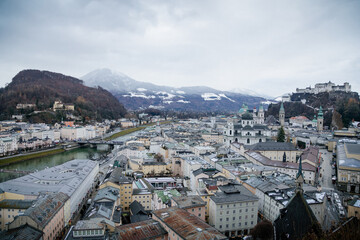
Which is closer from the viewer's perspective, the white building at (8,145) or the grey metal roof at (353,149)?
the grey metal roof at (353,149)

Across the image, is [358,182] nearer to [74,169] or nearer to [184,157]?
[184,157]

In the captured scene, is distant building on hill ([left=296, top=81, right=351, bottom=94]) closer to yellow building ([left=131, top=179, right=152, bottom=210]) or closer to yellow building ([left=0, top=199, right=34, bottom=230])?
yellow building ([left=131, top=179, right=152, bottom=210])

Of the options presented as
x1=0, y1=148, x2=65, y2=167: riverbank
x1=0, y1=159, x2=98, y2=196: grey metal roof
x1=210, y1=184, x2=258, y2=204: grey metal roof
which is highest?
x1=210, y1=184, x2=258, y2=204: grey metal roof

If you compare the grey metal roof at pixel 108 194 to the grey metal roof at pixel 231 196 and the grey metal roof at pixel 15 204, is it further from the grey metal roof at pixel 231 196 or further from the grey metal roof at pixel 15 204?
the grey metal roof at pixel 231 196

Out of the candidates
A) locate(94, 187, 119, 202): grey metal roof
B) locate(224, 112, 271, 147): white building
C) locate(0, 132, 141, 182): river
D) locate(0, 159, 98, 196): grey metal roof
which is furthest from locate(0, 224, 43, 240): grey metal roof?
locate(224, 112, 271, 147): white building

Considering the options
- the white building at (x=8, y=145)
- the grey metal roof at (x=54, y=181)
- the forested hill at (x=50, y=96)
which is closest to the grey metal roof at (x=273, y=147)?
the grey metal roof at (x=54, y=181)

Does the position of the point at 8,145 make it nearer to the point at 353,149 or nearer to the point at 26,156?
the point at 26,156
